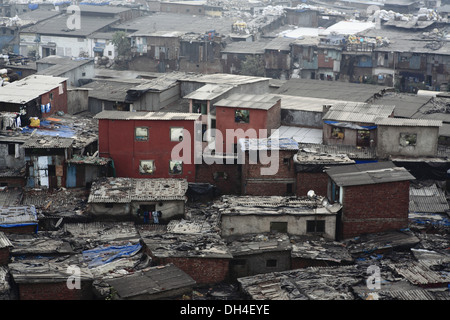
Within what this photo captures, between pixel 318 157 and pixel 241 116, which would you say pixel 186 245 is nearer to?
pixel 318 157

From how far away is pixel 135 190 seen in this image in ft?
118

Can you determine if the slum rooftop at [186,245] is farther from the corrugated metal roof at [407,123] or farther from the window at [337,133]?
the corrugated metal roof at [407,123]

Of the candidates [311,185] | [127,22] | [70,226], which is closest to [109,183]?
[70,226]

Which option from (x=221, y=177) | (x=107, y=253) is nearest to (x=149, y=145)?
(x=221, y=177)

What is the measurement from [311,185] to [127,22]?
151ft

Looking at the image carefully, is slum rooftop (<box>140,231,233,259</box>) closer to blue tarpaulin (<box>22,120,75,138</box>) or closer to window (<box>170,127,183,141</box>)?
window (<box>170,127,183,141</box>)

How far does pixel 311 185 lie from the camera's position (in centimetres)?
3766

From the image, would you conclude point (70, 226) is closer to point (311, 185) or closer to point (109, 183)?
point (109, 183)

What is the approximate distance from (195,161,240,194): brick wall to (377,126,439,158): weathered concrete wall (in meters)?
7.57

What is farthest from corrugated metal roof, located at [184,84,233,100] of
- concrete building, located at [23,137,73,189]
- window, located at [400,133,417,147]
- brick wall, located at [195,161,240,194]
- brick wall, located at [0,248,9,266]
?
brick wall, located at [0,248,9,266]

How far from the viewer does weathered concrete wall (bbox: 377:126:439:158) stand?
128 feet

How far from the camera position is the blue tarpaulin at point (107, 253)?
29984 mm

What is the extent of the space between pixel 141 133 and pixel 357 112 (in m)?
12.0

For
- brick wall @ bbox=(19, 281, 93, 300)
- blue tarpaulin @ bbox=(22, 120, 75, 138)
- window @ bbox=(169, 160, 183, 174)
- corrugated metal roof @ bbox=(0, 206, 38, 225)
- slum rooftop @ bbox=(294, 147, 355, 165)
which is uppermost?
blue tarpaulin @ bbox=(22, 120, 75, 138)
